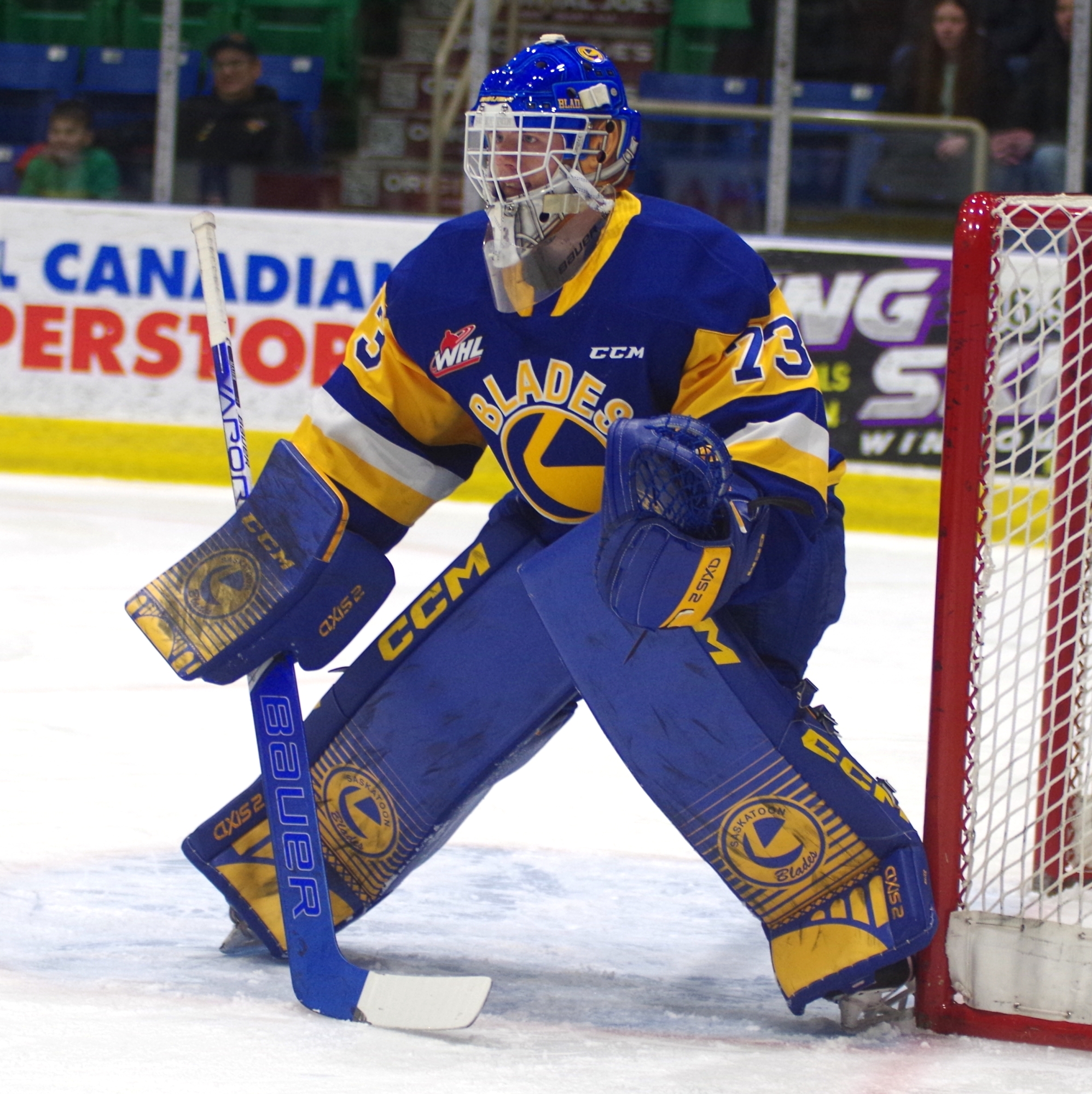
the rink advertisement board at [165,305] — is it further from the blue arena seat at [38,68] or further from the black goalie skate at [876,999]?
the black goalie skate at [876,999]

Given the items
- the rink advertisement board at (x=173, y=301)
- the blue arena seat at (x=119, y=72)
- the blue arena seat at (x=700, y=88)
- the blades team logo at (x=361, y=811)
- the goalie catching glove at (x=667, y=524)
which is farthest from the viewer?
the blue arena seat at (x=119, y=72)

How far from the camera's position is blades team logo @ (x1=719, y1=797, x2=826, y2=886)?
170 centimetres

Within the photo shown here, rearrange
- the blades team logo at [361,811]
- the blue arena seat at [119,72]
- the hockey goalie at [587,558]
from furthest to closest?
the blue arena seat at [119,72], the blades team logo at [361,811], the hockey goalie at [587,558]

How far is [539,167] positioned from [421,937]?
0.89 metres

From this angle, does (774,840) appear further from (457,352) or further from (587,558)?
(457,352)

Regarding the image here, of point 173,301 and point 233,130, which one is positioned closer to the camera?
point 173,301

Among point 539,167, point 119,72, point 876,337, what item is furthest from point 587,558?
point 119,72

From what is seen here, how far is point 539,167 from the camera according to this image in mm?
1720

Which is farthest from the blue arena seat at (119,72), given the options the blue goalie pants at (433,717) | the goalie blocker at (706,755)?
the goalie blocker at (706,755)

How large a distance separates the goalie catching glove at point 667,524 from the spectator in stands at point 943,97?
4.35 m

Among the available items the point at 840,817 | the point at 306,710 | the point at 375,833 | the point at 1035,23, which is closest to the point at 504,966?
the point at 375,833

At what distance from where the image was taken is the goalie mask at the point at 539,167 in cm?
171

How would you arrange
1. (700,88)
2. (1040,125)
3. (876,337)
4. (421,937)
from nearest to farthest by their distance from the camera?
(421,937)
(876,337)
(1040,125)
(700,88)

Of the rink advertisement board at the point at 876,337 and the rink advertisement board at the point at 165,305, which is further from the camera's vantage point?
the rink advertisement board at the point at 165,305
